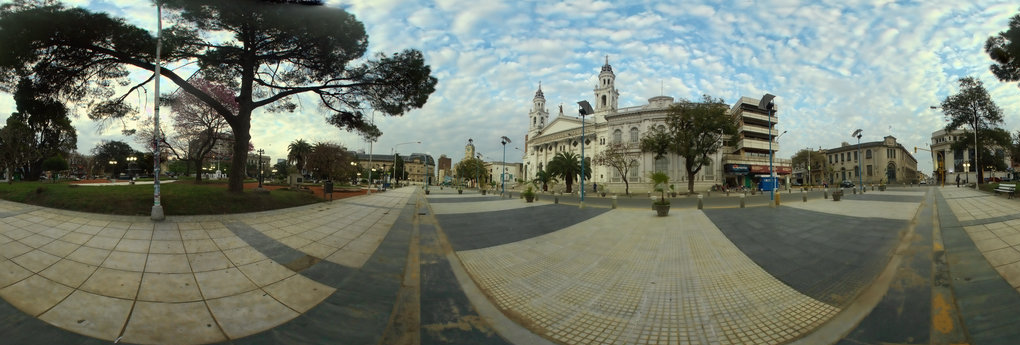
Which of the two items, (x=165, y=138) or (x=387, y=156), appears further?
(x=387, y=156)

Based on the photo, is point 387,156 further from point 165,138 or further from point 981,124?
point 981,124

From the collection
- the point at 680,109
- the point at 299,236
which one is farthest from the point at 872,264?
the point at 680,109

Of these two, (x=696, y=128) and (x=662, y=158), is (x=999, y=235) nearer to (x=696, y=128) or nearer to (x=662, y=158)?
(x=696, y=128)

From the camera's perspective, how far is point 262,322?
3.71m

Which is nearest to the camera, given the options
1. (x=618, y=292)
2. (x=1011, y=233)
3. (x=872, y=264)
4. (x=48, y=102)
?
(x=618, y=292)

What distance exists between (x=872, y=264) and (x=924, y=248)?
8.31ft

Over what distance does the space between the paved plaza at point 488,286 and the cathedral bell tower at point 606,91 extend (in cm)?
5646

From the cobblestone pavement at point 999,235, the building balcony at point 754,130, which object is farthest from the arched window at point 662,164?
the cobblestone pavement at point 999,235

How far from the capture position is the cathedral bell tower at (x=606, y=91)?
6219cm

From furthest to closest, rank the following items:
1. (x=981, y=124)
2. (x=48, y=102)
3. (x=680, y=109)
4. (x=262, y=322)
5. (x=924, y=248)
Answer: (x=680, y=109), (x=981, y=124), (x=48, y=102), (x=924, y=248), (x=262, y=322)

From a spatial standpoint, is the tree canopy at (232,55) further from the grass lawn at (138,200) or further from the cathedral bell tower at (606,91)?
the cathedral bell tower at (606,91)

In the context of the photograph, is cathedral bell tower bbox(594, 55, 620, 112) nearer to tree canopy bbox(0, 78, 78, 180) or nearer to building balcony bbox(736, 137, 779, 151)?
building balcony bbox(736, 137, 779, 151)

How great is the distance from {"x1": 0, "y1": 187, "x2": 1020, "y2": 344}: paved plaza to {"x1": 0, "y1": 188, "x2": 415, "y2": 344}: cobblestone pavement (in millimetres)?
30

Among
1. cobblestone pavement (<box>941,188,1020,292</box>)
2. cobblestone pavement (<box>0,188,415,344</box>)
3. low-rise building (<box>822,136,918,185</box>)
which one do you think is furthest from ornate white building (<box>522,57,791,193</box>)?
cobblestone pavement (<box>0,188,415,344</box>)
